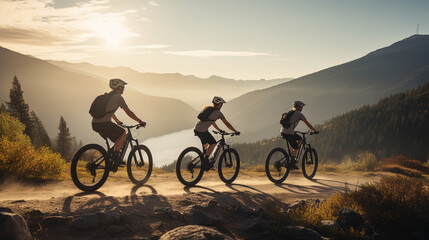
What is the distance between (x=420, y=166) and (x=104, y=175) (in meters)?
18.7

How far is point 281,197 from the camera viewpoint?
908 cm

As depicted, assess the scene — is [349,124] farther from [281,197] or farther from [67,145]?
[281,197]

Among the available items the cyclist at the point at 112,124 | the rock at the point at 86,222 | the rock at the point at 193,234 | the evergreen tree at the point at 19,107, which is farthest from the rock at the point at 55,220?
the evergreen tree at the point at 19,107

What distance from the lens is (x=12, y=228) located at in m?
4.72

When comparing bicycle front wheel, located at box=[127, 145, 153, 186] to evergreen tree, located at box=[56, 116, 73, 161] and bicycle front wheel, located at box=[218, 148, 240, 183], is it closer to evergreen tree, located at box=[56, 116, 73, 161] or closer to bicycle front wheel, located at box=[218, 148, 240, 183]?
bicycle front wheel, located at box=[218, 148, 240, 183]

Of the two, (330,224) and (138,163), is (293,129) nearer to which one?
(330,224)

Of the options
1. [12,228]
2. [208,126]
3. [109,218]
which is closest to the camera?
[12,228]

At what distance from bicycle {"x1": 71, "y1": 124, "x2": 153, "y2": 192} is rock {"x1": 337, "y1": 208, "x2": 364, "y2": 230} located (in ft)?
17.9

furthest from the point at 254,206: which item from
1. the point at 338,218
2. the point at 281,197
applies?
the point at 338,218

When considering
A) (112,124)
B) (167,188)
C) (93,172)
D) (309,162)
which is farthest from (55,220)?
(309,162)

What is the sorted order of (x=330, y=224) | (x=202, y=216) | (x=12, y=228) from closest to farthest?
1. (x=12, y=228)
2. (x=202, y=216)
3. (x=330, y=224)

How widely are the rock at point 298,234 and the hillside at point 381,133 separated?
9526 centimetres

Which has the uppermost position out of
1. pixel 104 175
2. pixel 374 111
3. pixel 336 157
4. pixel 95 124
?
pixel 374 111

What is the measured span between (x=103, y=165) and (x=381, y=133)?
117500 millimetres
